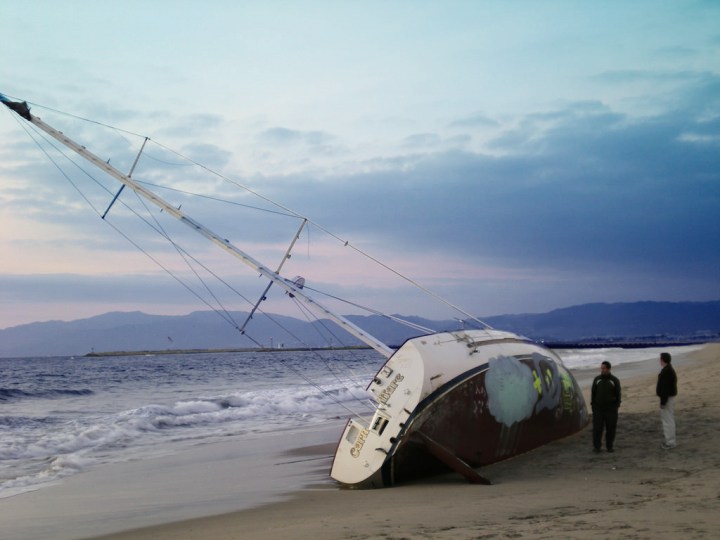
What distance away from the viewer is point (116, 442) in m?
16.8

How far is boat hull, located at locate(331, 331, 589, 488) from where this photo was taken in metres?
9.70

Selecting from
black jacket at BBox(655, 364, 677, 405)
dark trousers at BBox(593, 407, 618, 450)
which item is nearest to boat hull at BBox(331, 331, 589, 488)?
dark trousers at BBox(593, 407, 618, 450)

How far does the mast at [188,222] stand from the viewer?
37.8ft

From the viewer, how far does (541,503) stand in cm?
758

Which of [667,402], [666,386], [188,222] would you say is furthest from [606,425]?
[188,222]

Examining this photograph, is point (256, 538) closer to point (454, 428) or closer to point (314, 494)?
point (314, 494)

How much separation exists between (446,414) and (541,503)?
97.6 inches

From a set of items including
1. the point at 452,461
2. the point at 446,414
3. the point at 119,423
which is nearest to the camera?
the point at 452,461

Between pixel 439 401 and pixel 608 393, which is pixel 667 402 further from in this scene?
pixel 439 401

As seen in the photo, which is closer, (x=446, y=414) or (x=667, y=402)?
(x=446, y=414)

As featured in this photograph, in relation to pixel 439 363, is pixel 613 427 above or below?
below

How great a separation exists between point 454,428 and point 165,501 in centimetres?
415

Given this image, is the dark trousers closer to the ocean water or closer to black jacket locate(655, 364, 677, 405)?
black jacket locate(655, 364, 677, 405)

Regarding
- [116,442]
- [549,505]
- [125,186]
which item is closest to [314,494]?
[549,505]
